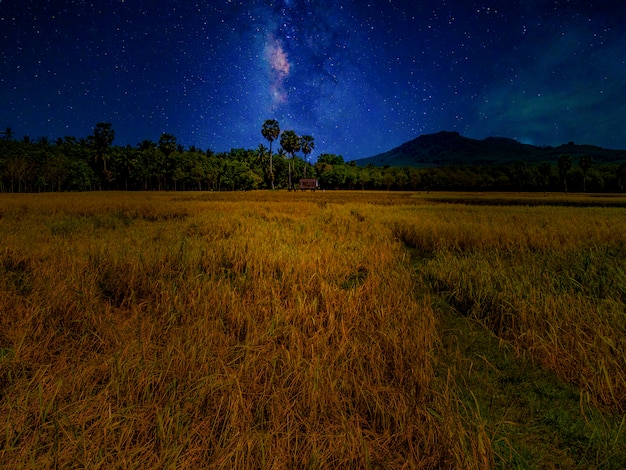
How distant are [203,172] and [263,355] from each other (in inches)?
3650

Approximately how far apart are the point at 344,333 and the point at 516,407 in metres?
1.40

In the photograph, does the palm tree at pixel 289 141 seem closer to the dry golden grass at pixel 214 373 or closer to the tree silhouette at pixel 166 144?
the tree silhouette at pixel 166 144

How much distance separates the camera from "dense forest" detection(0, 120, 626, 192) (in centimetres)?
7259

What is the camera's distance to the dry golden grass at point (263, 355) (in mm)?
1483

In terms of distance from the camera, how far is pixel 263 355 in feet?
7.89

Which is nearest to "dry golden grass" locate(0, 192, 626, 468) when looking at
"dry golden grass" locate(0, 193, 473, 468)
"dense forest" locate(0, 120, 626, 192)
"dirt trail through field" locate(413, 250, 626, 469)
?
"dry golden grass" locate(0, 193, 473, 468)

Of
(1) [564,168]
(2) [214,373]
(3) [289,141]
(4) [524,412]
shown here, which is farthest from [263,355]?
(1) [564,168]

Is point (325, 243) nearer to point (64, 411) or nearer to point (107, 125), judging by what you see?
point (64, 411)

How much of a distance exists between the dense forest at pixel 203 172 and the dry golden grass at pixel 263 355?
260ft

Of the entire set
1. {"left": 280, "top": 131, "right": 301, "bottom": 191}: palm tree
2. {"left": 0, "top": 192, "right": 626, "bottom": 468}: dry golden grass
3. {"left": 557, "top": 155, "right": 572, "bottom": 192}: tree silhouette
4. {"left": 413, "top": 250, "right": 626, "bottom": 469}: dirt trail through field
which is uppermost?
{"left": 280, "top": 131, "right": 301, "bottom": 191}: palm tree

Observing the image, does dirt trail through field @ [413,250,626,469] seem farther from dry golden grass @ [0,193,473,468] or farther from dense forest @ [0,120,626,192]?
dense forest @ [0,120,626,192]

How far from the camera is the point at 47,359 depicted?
2.31m

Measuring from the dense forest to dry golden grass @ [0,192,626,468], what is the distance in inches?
3125

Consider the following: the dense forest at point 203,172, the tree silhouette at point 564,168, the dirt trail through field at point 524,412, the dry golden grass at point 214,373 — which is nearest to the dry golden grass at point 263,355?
the dry golden grass at point 214,373
